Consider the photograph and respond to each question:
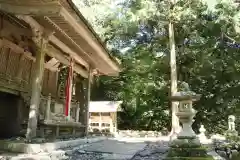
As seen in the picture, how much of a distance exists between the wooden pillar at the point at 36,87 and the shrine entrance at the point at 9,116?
125 inches

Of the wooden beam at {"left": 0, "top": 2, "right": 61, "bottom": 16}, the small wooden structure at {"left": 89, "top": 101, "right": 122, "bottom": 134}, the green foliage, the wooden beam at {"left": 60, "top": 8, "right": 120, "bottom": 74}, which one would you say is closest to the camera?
the wooden beam at {"left": 0, "top": 2, "right": 61, "bottom": 16}

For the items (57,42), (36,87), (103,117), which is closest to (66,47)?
(57,42)

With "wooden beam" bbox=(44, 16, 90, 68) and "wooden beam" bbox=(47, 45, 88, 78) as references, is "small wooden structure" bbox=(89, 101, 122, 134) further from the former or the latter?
"wooden beam" bbox=(44, 16, 90, 68)

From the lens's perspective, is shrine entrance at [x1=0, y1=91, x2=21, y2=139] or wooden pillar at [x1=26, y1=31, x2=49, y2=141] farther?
shrine entrance at [x1=0, y1=91, x2=21, y2=139]

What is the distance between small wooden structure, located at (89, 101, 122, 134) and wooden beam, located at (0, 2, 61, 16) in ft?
60.1

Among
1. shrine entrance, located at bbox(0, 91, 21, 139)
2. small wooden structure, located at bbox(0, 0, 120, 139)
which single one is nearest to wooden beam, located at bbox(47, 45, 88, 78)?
small wooden structure, located at bbox(0, 0, 120, 139)

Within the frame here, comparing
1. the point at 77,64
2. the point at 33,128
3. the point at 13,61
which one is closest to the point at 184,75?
the point at 77,64

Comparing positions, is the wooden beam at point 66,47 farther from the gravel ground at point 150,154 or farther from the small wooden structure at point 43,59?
the gravel ground at point 150,154

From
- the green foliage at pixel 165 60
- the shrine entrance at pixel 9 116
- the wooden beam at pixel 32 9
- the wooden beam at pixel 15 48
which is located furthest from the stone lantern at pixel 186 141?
the green foliage at pixel 165 60

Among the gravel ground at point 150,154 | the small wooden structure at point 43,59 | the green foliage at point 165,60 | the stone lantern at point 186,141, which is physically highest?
the green foliage at point 165,60

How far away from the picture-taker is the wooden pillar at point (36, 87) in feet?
26.1

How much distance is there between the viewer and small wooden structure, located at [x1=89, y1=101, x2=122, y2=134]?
25141 millimetres

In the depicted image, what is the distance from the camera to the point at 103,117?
25734 millimetres

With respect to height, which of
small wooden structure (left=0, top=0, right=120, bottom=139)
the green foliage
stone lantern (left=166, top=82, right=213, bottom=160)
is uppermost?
the green foliage
